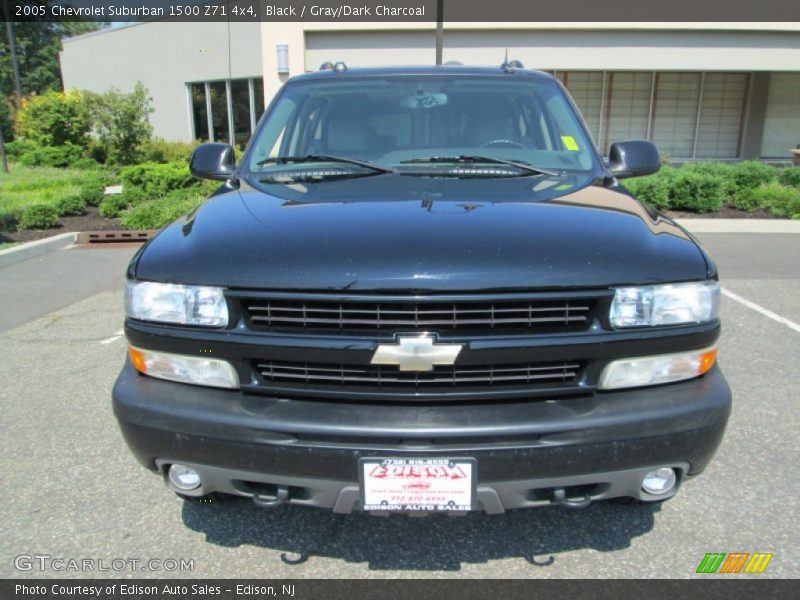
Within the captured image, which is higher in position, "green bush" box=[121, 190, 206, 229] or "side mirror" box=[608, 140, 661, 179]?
"side mirror" box=[608, 140, 661, 179]

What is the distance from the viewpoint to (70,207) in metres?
10.8

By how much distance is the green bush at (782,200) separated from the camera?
10523 millimetres

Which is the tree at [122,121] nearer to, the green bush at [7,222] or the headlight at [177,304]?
the green bush at [7,222]

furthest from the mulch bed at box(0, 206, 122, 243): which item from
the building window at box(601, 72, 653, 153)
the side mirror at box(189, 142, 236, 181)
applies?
the building window at box(601, 72, 653, 153)

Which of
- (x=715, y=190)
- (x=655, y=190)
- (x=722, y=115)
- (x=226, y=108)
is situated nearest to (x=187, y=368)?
(x=655, y=190)

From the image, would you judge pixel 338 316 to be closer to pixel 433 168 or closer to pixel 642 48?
pixel 433 168

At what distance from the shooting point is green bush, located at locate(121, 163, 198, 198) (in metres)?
11.8

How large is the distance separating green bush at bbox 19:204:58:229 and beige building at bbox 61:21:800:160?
6.04m

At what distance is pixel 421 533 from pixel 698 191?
31.2 ft

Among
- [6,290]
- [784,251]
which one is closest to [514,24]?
[784,251]

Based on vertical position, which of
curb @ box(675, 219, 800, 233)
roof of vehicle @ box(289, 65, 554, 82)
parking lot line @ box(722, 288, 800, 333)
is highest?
roof of vehicle @ box(289, 65, 554, 82)

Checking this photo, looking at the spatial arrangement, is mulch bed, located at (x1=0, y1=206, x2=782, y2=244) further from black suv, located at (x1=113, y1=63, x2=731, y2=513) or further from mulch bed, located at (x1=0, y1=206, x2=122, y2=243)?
black suv, located at (x1=113, y1=63, x2=731, y2=513)

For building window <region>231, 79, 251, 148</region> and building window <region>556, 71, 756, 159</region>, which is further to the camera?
building window <region>231, 79, 251, 148</region>

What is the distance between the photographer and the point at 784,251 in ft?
27.2
